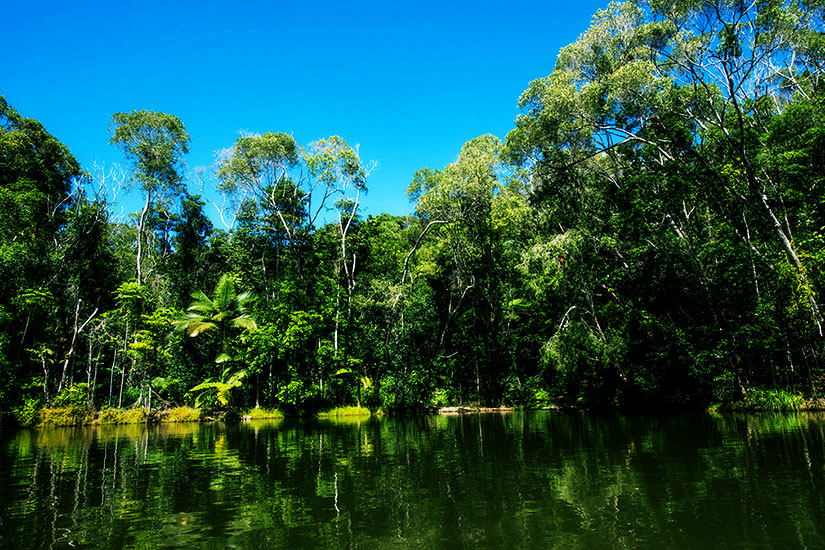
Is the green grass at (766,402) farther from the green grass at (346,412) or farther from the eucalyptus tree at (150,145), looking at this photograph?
the eucalyptus tree at (150,145)

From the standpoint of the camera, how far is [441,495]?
18.6 feet

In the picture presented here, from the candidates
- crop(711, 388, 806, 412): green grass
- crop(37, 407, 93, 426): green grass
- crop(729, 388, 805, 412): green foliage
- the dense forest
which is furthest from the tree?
crop(729, 388, 805, 412): green foliage

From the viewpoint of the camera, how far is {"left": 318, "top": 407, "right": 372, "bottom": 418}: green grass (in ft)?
77.3

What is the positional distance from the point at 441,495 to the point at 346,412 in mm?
19111

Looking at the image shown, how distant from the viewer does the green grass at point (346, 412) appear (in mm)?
23547

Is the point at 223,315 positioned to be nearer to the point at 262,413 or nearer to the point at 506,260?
the point at 262,413

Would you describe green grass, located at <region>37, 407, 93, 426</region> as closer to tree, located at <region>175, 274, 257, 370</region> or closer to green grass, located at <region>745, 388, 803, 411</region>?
tree, located at <region>175, 274, 257, 370</region>

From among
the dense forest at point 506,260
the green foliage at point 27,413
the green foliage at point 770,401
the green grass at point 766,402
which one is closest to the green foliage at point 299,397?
the dense forest at point 506,260

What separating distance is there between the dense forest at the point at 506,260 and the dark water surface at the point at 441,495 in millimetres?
9514

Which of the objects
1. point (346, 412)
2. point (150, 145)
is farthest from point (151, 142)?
point (346, 412)

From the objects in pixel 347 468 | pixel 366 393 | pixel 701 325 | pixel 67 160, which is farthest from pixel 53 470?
pixel 67 160

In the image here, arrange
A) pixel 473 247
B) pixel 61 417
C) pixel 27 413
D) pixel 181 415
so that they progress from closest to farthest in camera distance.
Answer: pixel 27 413
pixel 61 417
pixel 181 415
pixel 473 247

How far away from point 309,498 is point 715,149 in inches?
813

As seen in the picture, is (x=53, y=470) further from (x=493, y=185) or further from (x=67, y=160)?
(x=67, y=160)
